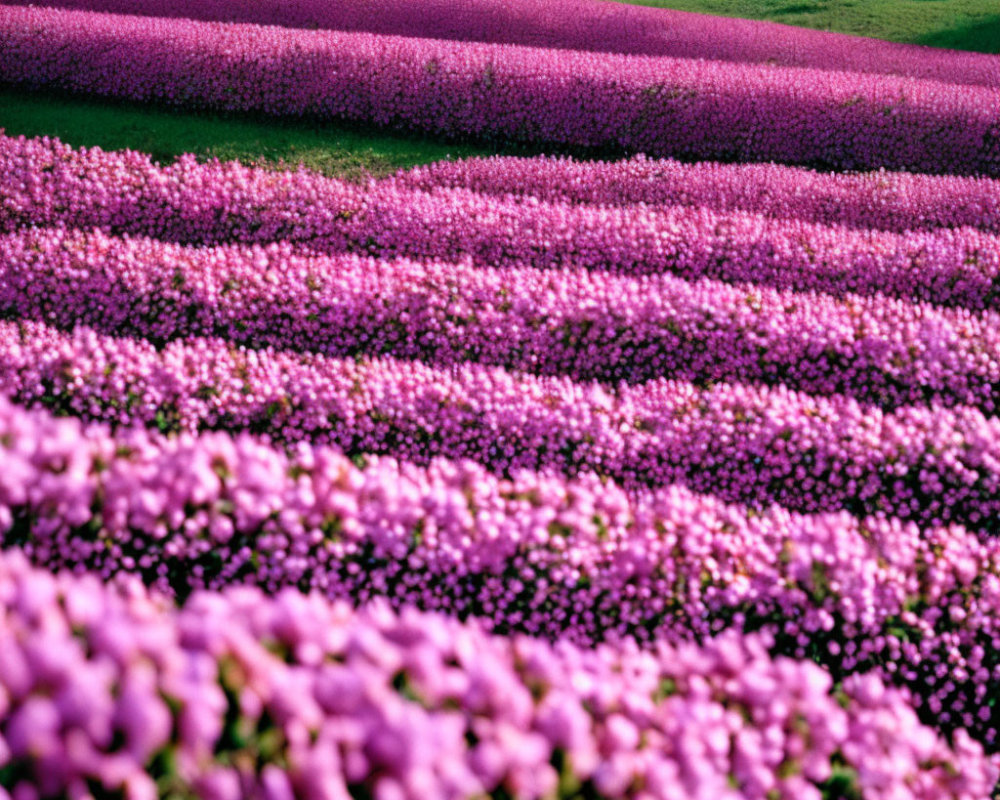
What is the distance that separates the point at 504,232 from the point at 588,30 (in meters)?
7.81

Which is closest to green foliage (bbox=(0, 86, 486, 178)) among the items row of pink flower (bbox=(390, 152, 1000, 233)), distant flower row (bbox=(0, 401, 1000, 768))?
row of pink flower (bbox=(390, 152, 1000, 233))

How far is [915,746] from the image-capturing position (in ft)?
8.08

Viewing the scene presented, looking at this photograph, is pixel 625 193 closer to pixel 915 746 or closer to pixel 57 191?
pixel 57 191

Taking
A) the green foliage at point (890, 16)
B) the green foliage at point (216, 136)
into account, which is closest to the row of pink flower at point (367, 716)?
the green foliage at point (216, 136)

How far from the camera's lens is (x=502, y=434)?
532 centimetres

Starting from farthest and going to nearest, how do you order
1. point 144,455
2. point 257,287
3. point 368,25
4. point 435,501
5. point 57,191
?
1. point 368,25
2. point 57,191
3. point 257,287
4. point 435,501
5. point 144,455

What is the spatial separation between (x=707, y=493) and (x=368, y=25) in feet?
39.2

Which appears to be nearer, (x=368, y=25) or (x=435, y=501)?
(x=435, y=501)

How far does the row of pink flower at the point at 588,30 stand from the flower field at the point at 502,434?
1658mm

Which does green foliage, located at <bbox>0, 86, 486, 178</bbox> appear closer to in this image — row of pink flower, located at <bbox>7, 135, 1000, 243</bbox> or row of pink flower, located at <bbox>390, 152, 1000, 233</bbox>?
row of pink flower, located at <bbox>7, 135, 1000, 243</bbox>

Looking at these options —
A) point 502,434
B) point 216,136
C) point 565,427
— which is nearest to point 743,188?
point 565,427

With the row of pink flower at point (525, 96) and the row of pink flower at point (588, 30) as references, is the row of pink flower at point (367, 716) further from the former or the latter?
the row of pink flower at point (588, 30)

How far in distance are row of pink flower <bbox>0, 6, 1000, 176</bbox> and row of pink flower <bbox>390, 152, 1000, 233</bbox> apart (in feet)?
3.35

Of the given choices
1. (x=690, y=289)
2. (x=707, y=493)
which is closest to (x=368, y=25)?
(x=690, y=289)
